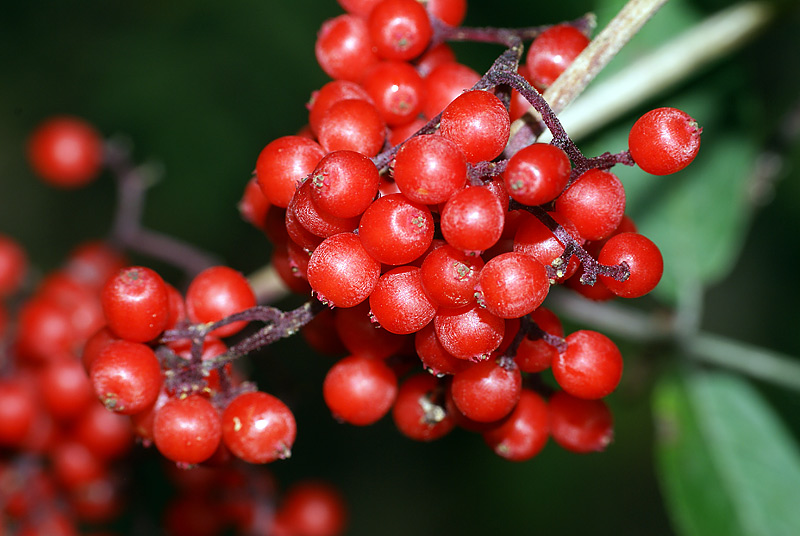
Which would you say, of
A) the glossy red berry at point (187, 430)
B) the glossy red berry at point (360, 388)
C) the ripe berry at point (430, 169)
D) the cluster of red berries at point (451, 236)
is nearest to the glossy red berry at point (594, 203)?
the cluster of red berries at point (451, 236)

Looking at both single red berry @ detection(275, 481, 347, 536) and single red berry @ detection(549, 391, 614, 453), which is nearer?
single red berry @ detection(549, 391, 614, 453)

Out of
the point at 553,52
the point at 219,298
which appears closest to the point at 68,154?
the point at 219,298

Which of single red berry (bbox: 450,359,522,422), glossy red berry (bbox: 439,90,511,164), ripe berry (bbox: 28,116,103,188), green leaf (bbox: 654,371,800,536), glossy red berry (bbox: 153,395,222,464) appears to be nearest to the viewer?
glossy red berry (bbox: 439,90,511,164)

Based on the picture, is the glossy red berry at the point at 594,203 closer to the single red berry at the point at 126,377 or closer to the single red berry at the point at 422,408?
the single red berry at the point at 422,408

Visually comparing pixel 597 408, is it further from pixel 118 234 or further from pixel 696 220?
pixel 118 234

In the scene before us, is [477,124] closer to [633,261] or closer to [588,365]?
[633,261]

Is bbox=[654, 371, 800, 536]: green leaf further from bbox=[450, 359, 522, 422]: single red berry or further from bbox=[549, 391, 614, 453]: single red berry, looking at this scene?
bbox=[450, 359, 522, 422]: single red berry

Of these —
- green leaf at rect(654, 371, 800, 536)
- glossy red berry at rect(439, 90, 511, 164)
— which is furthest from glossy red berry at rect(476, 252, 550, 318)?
green leaf at rect(654, 371, 800, 536)
